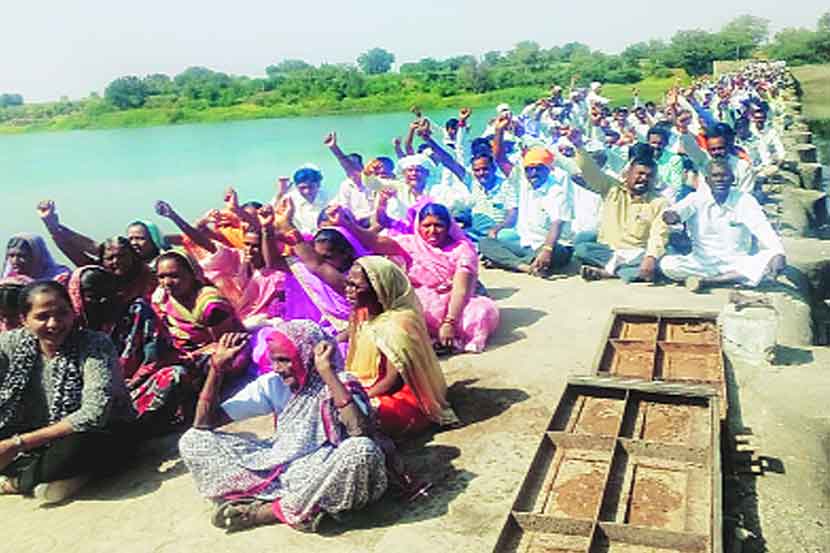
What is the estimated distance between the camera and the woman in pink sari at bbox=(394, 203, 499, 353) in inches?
243

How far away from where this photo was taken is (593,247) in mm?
8219

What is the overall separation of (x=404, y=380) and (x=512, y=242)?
15.0 ft

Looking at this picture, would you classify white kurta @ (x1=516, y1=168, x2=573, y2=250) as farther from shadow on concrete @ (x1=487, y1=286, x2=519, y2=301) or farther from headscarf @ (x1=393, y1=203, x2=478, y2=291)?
headscarf @ (x1=393, y1=203, x2=478, y2=291)

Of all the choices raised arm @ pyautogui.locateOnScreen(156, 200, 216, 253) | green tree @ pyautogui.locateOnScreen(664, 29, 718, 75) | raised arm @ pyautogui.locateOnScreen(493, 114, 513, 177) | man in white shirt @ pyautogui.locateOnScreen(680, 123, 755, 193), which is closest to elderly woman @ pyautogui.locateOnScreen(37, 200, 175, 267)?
raised arm @ pyautogui.locateOnScreen(156, 200, 216, 253)

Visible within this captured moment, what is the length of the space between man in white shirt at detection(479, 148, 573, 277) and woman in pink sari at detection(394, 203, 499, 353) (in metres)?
2.06

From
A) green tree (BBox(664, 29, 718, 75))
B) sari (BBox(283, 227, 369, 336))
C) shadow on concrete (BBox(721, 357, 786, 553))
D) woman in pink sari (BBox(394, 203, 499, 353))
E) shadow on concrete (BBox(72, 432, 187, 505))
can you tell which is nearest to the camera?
shadow on concrete (BBox(721, 357, 786, 553))

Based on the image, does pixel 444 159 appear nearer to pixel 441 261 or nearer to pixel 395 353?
pixel 441 261

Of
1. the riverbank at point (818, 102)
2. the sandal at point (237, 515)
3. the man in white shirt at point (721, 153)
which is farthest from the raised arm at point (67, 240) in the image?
the riverbank at point (818, 102)

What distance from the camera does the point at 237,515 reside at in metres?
3.81

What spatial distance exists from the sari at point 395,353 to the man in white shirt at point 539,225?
3.86 meters

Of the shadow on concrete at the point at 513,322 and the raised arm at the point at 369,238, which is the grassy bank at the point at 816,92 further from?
the raised arm at the point at 369,238

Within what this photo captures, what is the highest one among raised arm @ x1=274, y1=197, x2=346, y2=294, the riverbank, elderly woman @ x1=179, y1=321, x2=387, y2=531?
raised arm @ x1=274, y1=197, x2=346, y2=294

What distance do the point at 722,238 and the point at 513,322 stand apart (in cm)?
210

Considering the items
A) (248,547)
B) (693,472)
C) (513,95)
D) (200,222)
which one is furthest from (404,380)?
(513,95)
